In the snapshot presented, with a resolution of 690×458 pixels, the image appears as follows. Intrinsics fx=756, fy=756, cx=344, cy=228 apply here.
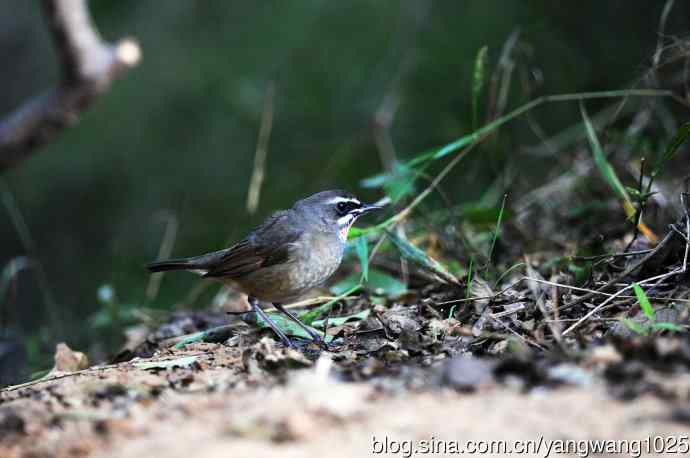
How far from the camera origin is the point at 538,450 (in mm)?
2746

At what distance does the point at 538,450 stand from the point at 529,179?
6149 mm

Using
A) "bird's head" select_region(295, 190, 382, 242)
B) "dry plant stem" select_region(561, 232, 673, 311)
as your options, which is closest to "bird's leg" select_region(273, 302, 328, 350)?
"bird's head" select_region(295, 190, 382, 242)

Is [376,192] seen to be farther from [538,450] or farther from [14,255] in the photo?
[538,450]

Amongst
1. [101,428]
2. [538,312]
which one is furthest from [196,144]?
[101,428]

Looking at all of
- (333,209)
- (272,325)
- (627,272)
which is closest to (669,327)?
(627,272)

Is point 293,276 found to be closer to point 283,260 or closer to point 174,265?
point 283,260

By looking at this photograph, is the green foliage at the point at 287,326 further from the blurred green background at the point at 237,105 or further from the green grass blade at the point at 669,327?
the blurred green background at the point at 237,105

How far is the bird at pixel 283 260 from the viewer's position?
212 inches

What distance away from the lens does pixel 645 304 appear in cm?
402

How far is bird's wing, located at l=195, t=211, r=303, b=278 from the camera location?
5.46 meters

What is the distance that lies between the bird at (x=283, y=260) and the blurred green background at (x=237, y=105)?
10.2 feet

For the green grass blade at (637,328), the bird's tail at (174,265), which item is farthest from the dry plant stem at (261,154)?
the green grass blade at (637,328)

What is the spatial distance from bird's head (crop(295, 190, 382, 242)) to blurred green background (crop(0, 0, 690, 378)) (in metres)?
2.96

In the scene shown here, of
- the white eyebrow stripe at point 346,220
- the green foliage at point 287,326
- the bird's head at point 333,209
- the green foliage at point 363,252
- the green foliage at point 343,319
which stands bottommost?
the green foliage at point 343,319
